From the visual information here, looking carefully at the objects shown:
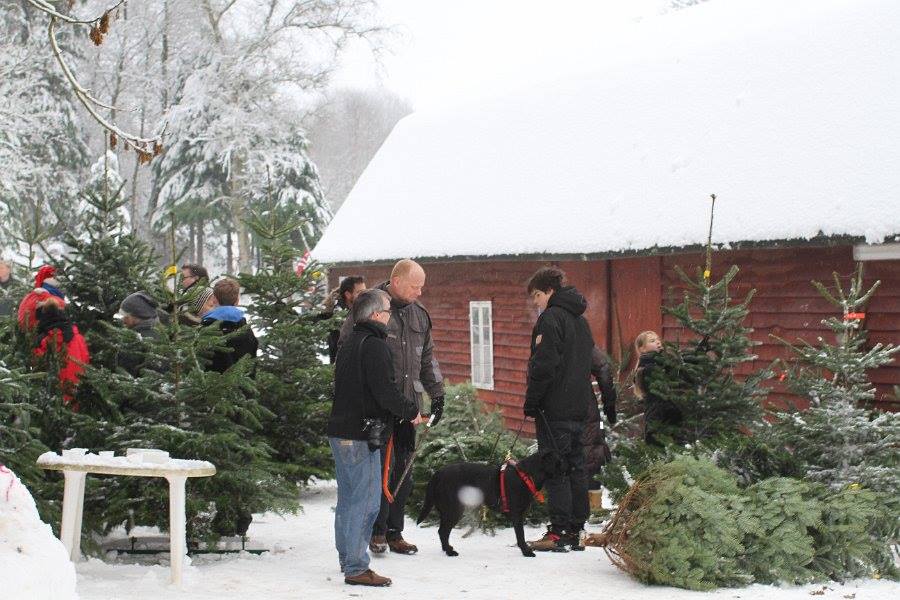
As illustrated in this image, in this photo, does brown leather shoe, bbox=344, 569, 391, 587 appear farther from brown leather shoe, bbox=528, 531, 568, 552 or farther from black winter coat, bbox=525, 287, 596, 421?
black winter coat, bbox=525, 287, 596, 421

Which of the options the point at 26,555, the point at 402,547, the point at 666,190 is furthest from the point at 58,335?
the point at 666,190

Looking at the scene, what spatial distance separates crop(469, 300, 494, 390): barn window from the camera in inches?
700

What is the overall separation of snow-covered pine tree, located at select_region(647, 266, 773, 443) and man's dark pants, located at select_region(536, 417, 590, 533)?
743 millimetres

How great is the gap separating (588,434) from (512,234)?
6662 mm

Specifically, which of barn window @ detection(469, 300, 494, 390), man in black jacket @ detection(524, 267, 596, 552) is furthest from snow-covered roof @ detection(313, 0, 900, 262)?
man in black jacket @ detection(524, 267, 596, 552)

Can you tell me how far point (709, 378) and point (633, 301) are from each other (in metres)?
5.48

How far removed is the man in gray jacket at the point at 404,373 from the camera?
8703 mm

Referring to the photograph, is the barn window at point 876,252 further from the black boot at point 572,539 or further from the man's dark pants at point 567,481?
the black boot at point 572,539

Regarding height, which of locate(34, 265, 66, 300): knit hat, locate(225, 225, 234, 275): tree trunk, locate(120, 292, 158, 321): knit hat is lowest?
locate(120, 292, 158, 321): knit hat

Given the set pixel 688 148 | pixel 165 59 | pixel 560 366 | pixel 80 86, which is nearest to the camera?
pixel 80 86

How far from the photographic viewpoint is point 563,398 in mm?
8797

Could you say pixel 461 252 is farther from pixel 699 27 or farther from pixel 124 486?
pixel 124 486

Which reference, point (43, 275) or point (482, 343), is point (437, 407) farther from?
point (482, 343)

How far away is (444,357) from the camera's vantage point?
19219mm
